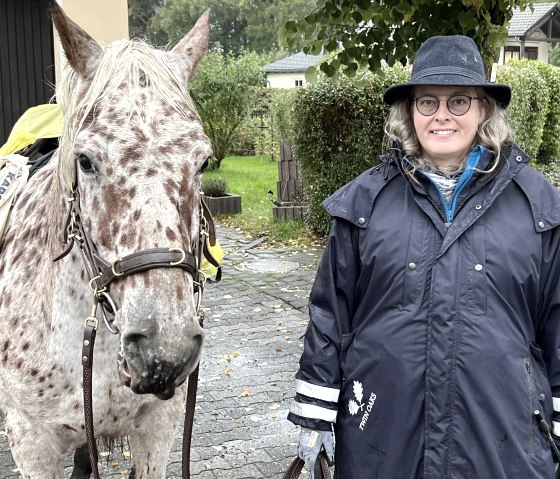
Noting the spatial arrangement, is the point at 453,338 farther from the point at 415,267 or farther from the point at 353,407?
the point at 353,407

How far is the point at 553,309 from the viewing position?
2.26 metres

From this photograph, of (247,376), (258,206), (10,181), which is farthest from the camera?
(258,206)

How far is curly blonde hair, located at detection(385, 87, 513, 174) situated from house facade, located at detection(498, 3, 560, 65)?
143 feet

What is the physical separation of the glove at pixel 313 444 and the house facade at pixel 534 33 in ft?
144

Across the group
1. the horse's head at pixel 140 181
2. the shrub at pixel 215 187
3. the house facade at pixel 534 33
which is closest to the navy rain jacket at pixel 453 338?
the horse's head at pixel 140 181

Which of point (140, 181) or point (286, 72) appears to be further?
point (286, 72)

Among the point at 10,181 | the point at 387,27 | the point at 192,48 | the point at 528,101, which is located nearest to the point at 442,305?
the point at 192,48

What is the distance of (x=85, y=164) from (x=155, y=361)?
2.13ft

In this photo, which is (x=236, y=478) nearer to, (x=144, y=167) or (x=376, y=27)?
(x=144, y=167)

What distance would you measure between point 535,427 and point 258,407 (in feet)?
9.54

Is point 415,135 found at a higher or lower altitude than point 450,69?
lower

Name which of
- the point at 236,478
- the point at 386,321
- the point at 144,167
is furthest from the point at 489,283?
the point at 236,478

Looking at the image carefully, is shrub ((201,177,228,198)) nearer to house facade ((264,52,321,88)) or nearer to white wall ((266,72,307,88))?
house facade ((264,52,321,88))

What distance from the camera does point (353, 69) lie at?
5.05m
